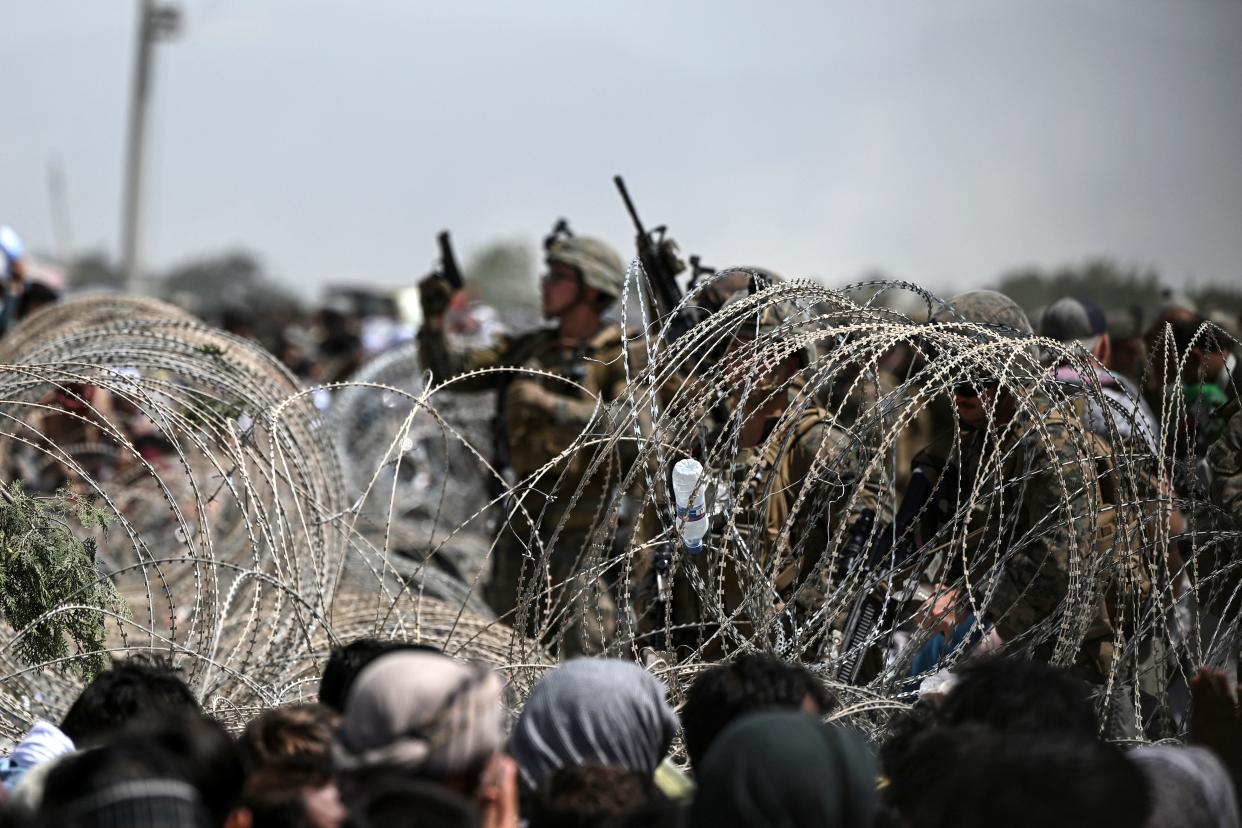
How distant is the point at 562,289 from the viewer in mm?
6707

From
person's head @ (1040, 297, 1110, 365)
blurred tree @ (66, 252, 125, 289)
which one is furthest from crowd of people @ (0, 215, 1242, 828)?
blurred tree @ (66, 252, 125, 289)

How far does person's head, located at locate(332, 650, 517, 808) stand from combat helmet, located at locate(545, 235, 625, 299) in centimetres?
421

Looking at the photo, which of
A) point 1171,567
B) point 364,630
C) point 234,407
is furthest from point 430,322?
point 1171,567

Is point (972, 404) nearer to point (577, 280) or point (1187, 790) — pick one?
point (1187, 790)

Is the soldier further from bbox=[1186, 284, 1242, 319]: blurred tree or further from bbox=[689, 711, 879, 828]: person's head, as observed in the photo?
bbox=[1186, 284, 1242, 319]: blurred tree

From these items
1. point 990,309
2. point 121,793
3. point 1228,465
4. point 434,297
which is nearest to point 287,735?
point 121,793

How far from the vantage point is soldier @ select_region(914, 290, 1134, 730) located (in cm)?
379

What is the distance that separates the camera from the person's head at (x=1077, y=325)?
5.74 metres

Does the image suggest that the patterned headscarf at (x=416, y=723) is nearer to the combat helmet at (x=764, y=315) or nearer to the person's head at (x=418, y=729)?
the person's head at (x=418, y=729)

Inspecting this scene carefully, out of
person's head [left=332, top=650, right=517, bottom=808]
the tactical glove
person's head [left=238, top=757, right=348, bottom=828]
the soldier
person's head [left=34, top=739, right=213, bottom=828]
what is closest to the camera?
person's head [left=34, top=739, right=213, bottom=828]

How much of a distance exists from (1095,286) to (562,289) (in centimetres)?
703

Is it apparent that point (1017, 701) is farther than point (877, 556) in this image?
No

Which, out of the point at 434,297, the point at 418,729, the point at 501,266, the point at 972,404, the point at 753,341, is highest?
the point at 753,341

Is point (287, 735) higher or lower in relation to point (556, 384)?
Result: lower
